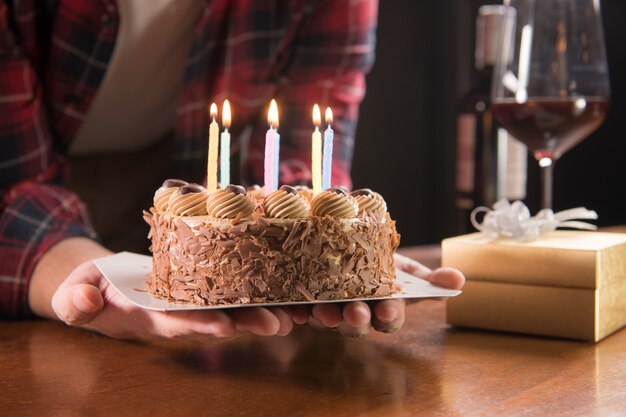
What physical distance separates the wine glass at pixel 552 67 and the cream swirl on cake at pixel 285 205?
1.58 feet

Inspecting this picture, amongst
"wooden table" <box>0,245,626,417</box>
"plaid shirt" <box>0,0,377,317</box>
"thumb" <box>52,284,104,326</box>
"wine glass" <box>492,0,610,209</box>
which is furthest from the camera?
Result: "plaid shirt" <box>0,0,377,317</box>

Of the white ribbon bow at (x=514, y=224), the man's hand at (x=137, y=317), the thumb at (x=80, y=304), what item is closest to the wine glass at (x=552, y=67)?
the white ribbon bow at (x=514, y=224)

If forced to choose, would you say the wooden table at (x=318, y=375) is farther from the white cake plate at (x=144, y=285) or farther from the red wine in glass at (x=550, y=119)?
the red wine in glass at (x=550, y=119)

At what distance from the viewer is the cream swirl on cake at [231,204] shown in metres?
0.89

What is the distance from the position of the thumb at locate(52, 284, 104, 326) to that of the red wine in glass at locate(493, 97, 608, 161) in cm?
69

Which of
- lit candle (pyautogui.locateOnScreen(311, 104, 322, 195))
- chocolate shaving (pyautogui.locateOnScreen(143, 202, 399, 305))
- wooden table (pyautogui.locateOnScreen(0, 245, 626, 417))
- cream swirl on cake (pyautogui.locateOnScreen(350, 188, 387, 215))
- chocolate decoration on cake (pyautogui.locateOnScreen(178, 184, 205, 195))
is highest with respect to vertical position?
lit candle (pyautogui.locateOnScreen(311, 104, 322, 195))

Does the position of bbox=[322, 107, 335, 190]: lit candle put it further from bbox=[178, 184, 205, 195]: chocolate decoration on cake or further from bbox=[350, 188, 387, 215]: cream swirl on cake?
bbox=[178, 184, 205, 195]: chocolate decoration on cake

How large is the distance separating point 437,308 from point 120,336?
1.52 ft

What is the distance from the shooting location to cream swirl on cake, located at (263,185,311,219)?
35.1 inches

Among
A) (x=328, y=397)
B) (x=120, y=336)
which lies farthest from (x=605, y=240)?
(x=120, y=336)

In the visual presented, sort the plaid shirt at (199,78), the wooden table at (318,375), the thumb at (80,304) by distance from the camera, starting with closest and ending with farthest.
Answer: the wooden table at (318,375) → the thumb at (80,304) → the plaid shirt at (199,78)

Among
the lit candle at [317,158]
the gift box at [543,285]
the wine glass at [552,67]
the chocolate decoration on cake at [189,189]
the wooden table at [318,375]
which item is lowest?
the wooden table at [318,375]

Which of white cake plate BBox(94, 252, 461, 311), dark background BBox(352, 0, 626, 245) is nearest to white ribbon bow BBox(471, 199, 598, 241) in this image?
white cake plate BBox(94, 252, 461, 311)

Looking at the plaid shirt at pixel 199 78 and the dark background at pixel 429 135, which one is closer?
the plaid shirt at pixel 199 78
